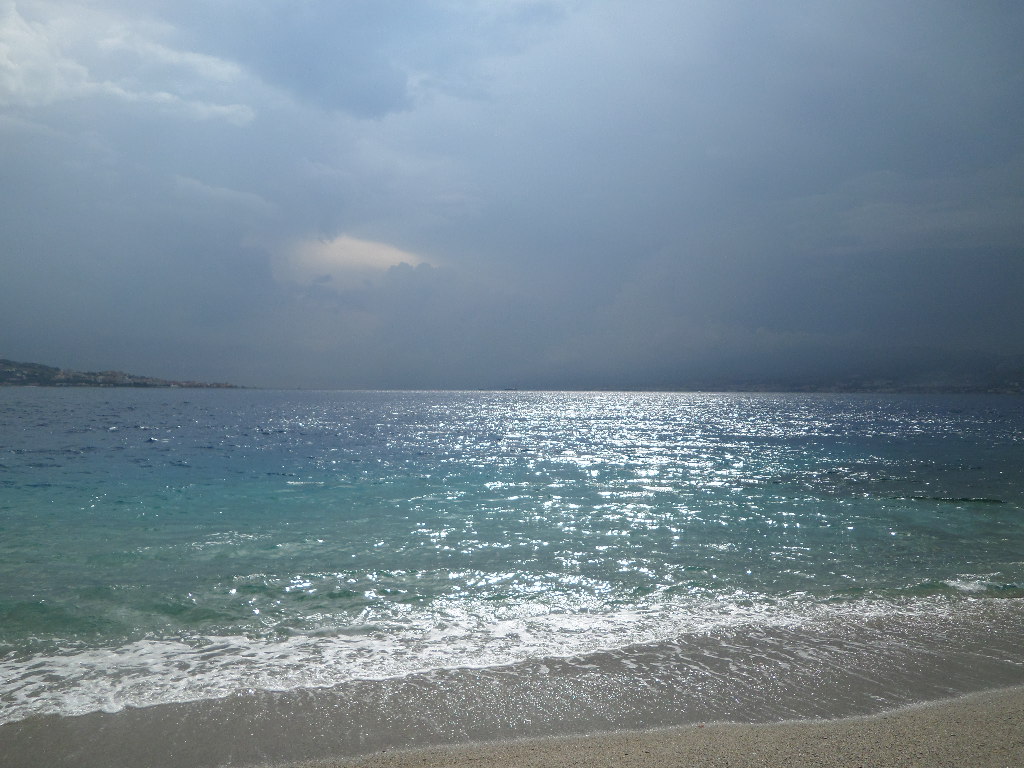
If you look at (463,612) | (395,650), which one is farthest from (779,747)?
(463,612)

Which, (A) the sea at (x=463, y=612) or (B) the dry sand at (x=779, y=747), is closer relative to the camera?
(B) the dry sand at (x=779, y=747)

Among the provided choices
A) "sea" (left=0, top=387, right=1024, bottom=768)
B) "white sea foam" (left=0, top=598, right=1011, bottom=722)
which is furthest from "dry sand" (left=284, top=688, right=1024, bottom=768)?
"white sea foam" (left=0, top=598, right=1011, bottom=722)

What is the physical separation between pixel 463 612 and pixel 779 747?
5.73 m

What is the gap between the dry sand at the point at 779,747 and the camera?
546cm

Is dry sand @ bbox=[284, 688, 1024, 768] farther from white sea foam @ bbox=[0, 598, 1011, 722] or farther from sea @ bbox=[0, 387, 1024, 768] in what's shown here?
white sea foam @ bbox=[0, 598, 1011, 722]

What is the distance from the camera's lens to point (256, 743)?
604 cm

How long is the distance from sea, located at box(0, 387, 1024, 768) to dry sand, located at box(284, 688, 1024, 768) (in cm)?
29

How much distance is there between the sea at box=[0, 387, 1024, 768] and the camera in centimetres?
660

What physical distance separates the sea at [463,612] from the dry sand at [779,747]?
29 centimetres

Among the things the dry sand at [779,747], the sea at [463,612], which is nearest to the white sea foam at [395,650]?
the sea at [463,612]

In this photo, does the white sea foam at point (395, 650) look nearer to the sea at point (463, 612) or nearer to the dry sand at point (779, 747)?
the sea at point (463, 612)

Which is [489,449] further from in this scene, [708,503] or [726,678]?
[726,678]

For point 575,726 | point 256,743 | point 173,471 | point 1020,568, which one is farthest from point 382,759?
point 173,471

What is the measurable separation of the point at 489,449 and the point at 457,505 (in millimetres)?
25826
